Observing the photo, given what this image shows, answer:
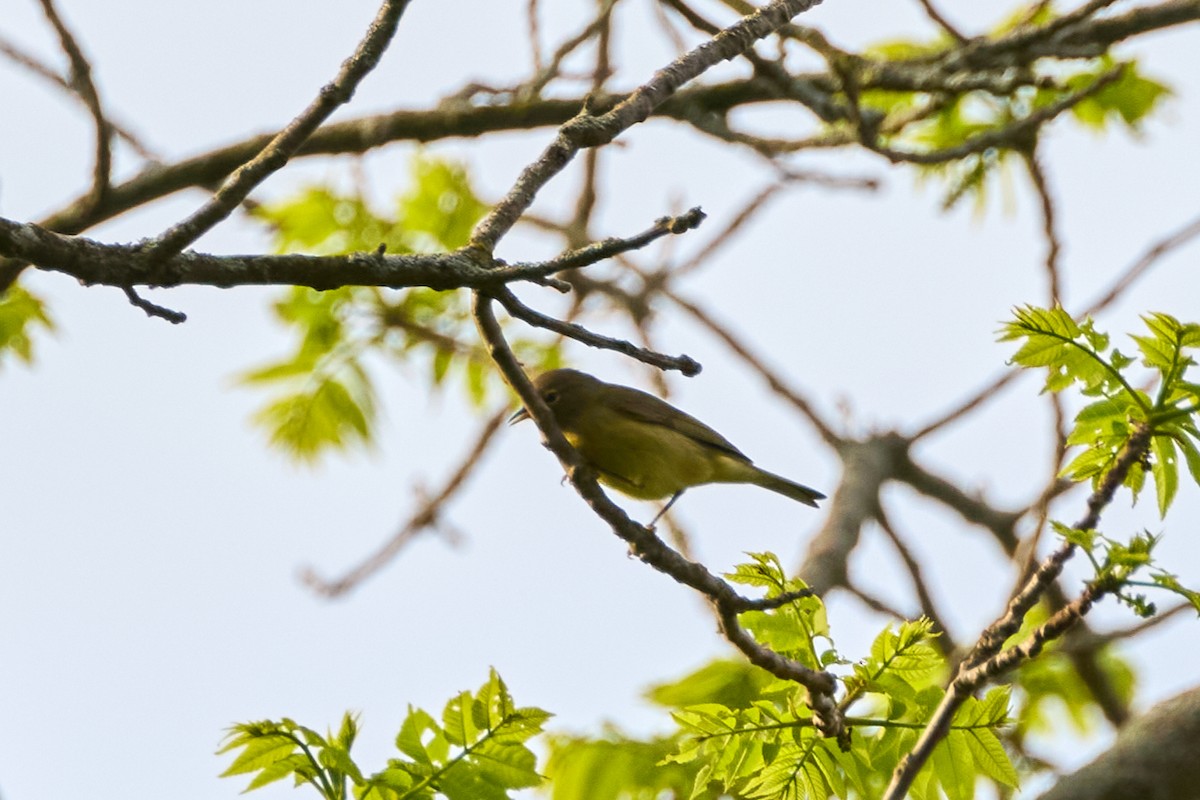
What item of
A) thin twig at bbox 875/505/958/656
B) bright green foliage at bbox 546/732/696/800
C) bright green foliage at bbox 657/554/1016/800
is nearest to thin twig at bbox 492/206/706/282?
bright green foliage at bbox 657/554/1016/800

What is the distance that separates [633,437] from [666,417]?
525 millimetres

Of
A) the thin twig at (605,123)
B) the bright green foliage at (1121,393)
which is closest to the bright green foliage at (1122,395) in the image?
the bright green foliage at (1121,393)

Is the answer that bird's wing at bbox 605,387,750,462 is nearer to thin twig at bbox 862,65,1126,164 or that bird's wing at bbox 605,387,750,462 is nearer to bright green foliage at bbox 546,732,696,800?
thin twig at bbox 862,65,1126,164

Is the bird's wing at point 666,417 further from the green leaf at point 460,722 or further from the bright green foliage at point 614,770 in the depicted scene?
the green leaf at point 460,722

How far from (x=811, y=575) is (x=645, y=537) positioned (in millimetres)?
2741

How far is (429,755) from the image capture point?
3.77m

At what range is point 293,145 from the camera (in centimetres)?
335

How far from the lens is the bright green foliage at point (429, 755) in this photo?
11.8ft

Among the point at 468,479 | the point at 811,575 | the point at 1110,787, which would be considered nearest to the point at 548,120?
the point at 468,479

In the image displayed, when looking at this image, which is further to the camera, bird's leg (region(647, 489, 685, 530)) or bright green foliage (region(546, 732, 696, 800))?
bird's leg (region(647, 489, 685, 530))

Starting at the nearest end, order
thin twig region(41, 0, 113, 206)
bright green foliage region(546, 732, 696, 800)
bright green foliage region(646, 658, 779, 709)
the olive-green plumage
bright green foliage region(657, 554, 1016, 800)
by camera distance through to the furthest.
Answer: bright green foliage region(657, 554, 1016, 800), bright green foliage region(546, 732, 696, 800), thin twig region(41, 0, 113, 206), bright green foliage region(646, 658, 779, 709), the olive-green plumage

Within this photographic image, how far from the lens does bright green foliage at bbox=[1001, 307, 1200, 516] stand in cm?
350

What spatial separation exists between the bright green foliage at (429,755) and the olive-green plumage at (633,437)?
2.78m

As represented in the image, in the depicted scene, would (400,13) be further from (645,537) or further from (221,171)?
(221,171)
